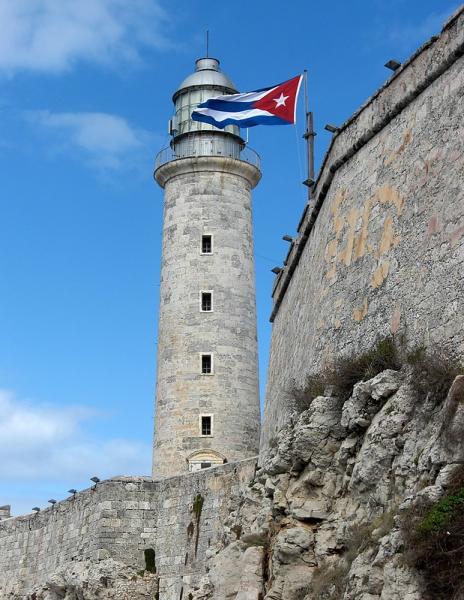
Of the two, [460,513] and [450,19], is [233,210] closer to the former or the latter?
[450,19]

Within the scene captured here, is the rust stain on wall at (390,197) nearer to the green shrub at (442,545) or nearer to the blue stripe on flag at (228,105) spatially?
the green shrub at (442,545)

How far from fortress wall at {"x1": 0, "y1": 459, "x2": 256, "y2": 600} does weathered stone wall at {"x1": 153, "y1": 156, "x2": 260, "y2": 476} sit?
A: 3.90 m

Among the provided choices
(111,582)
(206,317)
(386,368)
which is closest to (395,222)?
(386,368)

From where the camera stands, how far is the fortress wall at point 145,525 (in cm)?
2261

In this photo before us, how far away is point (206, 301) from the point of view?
3108 centimetres

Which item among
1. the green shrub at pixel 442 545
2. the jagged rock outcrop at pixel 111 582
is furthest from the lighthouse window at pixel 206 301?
the green shrub at pixel 442 545

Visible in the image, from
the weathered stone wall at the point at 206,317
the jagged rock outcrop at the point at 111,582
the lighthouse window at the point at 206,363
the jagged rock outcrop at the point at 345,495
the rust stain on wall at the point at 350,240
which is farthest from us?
the lighthouse window at the point at 206,363

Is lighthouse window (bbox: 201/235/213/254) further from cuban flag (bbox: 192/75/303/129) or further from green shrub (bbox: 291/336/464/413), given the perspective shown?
green shrub (bbox: 291/336/464/413)

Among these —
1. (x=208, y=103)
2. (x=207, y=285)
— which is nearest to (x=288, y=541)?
(x=208, y=103)

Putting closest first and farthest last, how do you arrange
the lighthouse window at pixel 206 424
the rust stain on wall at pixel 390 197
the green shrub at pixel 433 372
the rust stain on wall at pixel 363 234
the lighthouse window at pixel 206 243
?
the green shrub at pixel 433 372 < the rust stain on wall at pixel 390 197 < the rust stain on wall at pixel 363 234 < the lighthouse window at pixel 206 424 < the lighthouse window at pixel 206 243

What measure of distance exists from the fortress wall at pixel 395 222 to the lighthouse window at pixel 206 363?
11371 mm

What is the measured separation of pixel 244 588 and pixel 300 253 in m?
7.97

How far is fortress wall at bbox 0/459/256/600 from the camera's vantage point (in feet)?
74.2

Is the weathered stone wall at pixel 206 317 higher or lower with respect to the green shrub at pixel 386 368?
higher
